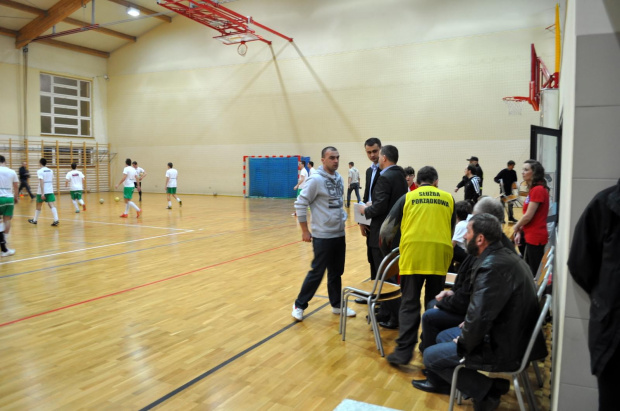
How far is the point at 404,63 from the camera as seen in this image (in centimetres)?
1994

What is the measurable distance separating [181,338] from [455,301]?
8.88ft

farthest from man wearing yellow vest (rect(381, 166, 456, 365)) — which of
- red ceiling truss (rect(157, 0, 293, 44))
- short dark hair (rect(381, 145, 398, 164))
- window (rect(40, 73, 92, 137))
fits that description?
window (rect(40, 73, 92, 137))

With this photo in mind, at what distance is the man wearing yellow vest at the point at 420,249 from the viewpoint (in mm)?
4047

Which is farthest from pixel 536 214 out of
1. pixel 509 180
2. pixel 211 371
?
pixel 509 180

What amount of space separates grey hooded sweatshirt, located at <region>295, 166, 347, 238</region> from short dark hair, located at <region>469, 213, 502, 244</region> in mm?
2120

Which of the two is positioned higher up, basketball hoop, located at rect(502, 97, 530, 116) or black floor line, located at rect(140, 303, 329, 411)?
basketball hoop, located at rect(502, 97, 530, 116)

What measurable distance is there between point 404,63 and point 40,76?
18.3m

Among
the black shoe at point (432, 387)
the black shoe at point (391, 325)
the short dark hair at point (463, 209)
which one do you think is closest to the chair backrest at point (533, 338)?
the black shoe at point (432, 387)

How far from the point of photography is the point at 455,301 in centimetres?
356

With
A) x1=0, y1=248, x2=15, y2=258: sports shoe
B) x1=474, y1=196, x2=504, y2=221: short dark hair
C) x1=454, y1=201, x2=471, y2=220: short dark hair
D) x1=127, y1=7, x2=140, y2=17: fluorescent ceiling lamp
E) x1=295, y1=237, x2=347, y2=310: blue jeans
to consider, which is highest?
x1=127, y1=7, x2=140, y2=17: fluorescent ceiling lamp

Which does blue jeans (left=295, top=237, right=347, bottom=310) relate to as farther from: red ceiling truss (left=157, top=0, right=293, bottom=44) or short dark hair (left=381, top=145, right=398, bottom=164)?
red ceiling truss (left=157, top=0, right=293, bottom=44)

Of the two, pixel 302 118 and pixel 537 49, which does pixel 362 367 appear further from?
A: pixel 302 118

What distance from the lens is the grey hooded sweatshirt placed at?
514 cm

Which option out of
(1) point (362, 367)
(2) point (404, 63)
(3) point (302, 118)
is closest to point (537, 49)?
(2) point (404, 63)
